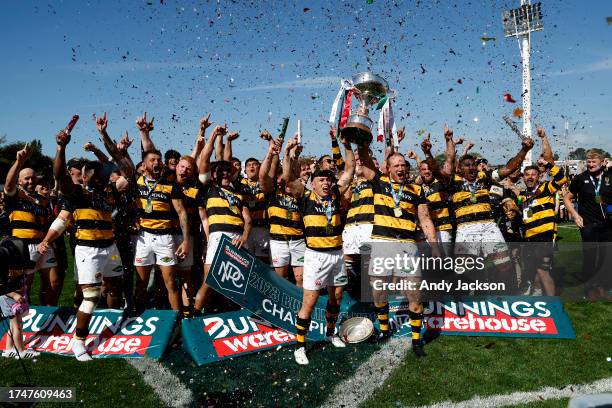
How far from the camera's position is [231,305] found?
22.7 feet

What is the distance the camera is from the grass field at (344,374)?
425 centimetres

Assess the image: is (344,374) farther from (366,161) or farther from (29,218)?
(29,218)

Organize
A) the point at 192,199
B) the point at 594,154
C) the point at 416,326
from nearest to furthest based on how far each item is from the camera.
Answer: the point at 416,326 → the point at 192,199 → the point at 594,154

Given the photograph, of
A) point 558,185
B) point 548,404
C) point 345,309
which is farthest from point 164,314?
point 558,185

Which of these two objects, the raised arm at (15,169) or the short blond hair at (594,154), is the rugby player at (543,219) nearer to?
the short blond hair at (594,154)

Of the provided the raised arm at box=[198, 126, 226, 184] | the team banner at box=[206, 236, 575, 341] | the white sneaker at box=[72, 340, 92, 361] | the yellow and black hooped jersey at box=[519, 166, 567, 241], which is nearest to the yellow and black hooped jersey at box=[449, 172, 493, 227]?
the yellow and black hooped jersey at box=[519, 166, 567, 241]

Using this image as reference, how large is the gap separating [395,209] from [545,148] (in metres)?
3.53

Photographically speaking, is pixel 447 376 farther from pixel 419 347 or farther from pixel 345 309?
pixel 345 309

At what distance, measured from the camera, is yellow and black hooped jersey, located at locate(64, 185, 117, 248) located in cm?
532

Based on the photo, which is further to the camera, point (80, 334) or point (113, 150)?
point (113, 150)

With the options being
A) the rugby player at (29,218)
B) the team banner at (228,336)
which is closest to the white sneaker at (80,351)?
the team banner at (228,336)

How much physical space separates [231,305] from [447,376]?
343 cm

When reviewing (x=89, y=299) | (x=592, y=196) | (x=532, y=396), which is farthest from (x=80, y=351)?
(x=592, y=196)

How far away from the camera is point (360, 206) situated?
7.63 meters
